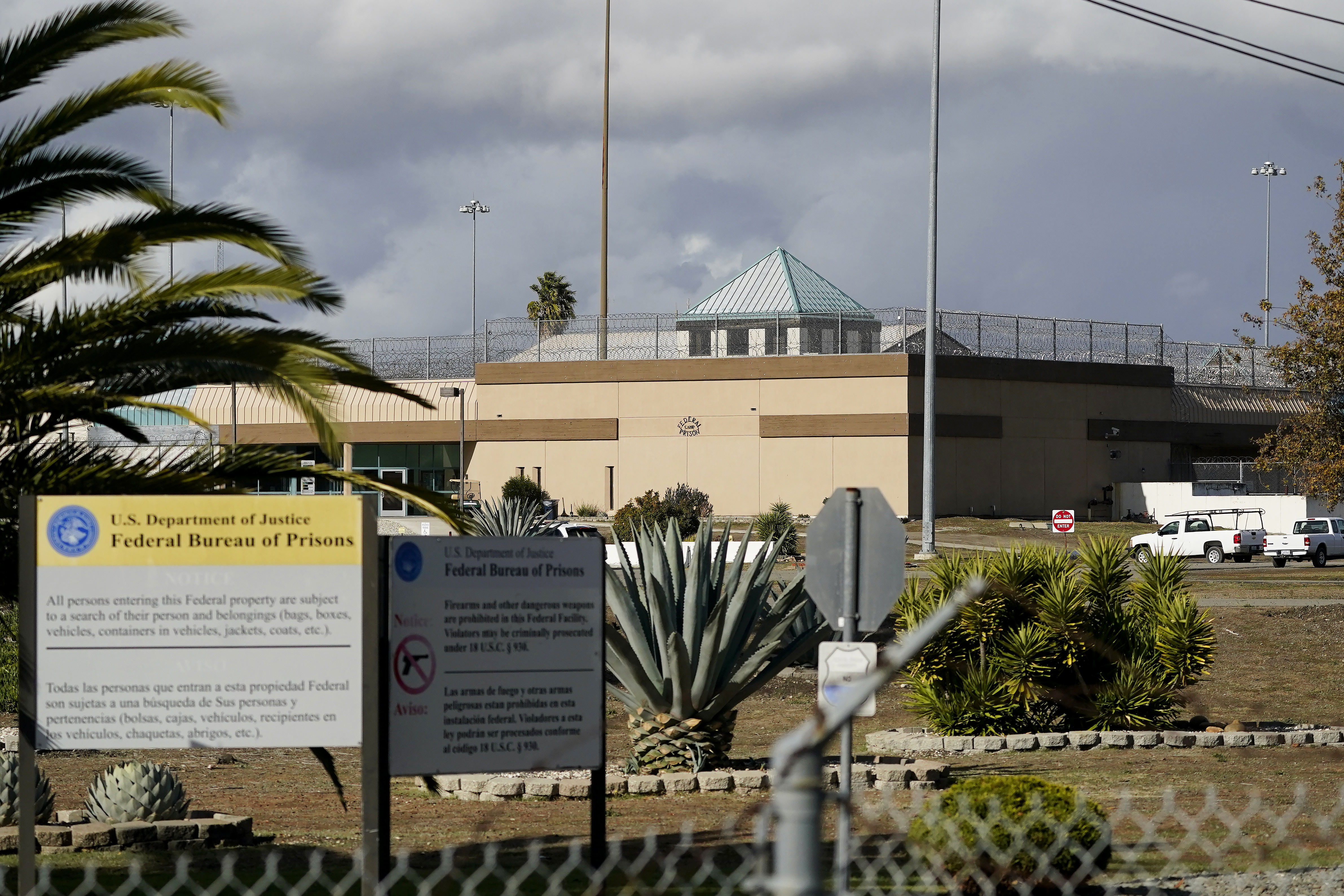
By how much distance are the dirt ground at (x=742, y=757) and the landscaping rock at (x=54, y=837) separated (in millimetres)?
238

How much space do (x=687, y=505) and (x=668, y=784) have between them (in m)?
39.2

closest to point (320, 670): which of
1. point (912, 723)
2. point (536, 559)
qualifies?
point (536, 559)

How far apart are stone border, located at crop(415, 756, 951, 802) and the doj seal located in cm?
531

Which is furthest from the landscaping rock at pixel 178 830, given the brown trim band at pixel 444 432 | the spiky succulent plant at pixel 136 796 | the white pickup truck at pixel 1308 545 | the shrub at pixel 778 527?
the brown trim band at pixel 444 432

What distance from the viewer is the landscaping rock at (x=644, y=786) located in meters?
11.3

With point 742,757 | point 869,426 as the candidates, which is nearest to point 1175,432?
point 869,426

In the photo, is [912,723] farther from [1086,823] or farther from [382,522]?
[382,522]

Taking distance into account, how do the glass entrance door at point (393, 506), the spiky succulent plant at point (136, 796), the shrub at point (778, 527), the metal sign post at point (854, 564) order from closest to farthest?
the metal sign post at point (854, 564) < the spiky succulent plant at point (136, 796) < the shrub at point (778, 527) < the glass entrance door at point (393, 506)

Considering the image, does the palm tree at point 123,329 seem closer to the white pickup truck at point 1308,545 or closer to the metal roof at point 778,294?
the white pickup truck at point 1308,545

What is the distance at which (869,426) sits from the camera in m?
57.5

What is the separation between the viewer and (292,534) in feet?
20.6

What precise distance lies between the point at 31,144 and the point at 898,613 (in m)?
9.93

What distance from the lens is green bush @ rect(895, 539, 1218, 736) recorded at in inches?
571

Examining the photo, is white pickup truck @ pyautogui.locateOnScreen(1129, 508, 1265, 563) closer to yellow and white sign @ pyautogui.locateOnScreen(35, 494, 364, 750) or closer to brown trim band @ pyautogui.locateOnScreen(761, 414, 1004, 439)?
brown trim band @ pyautogui.locateOnScreen(761, 414, 1004, 439)
